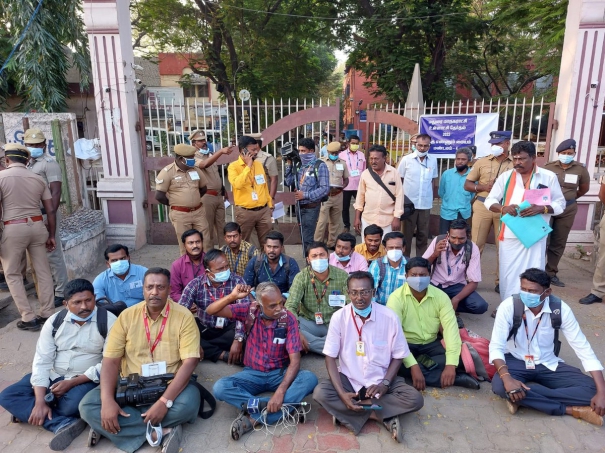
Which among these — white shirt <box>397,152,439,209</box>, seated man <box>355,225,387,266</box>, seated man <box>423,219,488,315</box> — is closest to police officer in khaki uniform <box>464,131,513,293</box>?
white shirt <box>397,152,439,209</box>

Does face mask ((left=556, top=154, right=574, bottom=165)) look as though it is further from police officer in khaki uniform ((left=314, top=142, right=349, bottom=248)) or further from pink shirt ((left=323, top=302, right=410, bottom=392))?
pink shirt ((left=323, top=302, right=410, bottom=392))

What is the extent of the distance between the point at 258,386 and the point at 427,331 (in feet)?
4.88

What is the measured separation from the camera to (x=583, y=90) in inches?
261

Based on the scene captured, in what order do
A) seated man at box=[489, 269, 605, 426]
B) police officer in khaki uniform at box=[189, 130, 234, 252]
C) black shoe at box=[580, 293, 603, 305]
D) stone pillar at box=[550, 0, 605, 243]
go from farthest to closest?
stone pillar at box=[550, 0, 605, 243]
police officer in khaki uniform at box=[189, 130, 234, 252]
black shoe at box=[580, 293, 603, 305]
seated man at box=[489, 269, 605, 426]

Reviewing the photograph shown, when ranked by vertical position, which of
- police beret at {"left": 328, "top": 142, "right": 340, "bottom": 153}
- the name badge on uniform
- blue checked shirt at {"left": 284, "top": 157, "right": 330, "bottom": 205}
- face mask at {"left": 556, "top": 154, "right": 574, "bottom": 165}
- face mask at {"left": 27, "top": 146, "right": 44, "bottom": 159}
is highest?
face mask at {"left": 27, "top": 146, "right": 44, "bottom": 159}

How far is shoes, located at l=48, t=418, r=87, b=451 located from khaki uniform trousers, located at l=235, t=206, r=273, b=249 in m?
3.13

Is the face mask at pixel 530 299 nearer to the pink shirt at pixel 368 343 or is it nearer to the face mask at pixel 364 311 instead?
the pink shirt at pixel 368 343

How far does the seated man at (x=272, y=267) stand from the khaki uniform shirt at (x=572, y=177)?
3648 millimetres

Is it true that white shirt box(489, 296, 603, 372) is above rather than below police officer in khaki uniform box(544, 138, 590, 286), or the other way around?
below

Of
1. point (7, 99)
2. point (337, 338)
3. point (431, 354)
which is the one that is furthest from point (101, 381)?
point (7, 99)

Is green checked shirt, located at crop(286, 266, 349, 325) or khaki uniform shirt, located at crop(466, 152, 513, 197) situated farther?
khaki uniform shirt, located at crop(466, 152, 513, 197)

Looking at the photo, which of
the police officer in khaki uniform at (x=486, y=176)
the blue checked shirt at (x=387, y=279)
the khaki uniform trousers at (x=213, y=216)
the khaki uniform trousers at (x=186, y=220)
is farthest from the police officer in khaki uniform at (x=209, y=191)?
the police officer in khaki uniform at (x=486, y=176)

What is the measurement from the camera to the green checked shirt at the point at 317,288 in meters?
4.11

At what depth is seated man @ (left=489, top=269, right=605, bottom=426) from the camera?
3150mm
